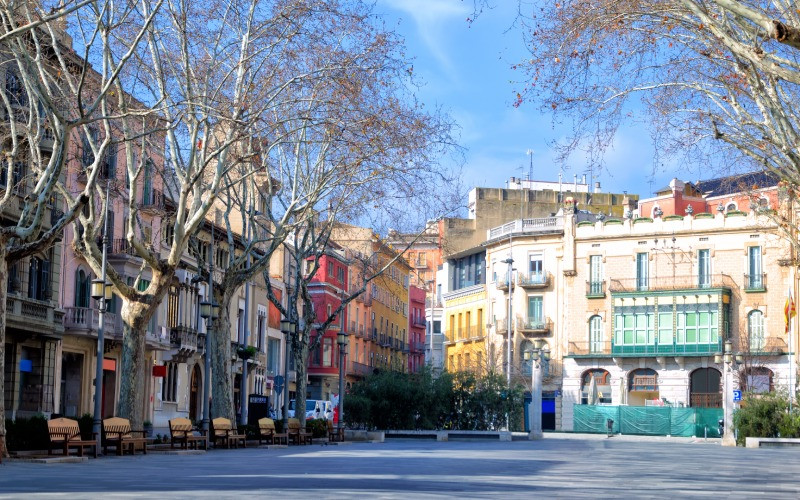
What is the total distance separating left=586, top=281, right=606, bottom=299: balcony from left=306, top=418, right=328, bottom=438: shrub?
127 ft

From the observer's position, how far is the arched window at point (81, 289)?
158ft

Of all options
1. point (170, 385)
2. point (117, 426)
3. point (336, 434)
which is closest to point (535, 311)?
point (170, 385)

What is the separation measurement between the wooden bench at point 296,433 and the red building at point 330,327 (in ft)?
152

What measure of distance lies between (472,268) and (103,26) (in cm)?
7215

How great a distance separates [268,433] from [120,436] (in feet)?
36.1

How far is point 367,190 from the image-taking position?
4103cm

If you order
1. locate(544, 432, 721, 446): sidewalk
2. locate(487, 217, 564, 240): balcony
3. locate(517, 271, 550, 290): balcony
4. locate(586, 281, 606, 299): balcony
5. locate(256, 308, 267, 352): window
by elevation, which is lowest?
locate(544, 432, 721, 446): sidewalk

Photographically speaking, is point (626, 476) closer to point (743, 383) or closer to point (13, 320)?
point (13, 320)

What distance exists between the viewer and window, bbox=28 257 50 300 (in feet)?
141

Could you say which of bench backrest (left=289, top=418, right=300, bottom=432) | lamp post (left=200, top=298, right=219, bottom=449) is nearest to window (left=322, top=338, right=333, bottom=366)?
bench backrest (left=289, top=418, right=300, bottom=432)

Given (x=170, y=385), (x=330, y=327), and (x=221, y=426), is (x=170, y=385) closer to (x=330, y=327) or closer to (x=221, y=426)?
(x=221, y=426)

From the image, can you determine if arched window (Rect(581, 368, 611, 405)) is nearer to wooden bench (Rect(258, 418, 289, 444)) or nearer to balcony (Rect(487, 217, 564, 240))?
balcony (Rect(487, 217, 564, 240))

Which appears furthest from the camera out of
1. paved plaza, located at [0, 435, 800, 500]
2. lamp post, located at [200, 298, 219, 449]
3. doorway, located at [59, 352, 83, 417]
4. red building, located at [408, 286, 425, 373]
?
red building, located at [408, 286, 425, 373]

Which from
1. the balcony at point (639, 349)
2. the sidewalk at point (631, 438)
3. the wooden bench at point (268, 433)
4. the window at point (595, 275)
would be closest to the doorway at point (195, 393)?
the sidewalk at point (631, 438)
